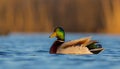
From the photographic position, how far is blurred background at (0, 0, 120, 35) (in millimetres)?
102500

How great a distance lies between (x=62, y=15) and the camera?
124 metres

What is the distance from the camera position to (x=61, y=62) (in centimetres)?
1814

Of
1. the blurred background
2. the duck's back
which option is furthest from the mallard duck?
the blurred background

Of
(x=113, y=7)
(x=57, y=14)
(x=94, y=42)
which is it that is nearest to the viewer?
(x=94, y=42)

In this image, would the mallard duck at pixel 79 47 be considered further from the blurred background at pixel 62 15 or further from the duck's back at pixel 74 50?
the blurred background at pixel 62 15

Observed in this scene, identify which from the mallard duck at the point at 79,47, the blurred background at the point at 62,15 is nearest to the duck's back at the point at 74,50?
the mallard duck at the point at 79,47

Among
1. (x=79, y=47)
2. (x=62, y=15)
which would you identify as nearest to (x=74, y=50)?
(x=79, y=47)

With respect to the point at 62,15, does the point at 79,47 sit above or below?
below

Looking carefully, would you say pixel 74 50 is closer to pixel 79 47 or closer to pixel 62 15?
pixel 79 47

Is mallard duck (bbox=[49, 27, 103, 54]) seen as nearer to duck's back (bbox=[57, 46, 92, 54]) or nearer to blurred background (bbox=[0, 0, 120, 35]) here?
duck's back (bbox=[57, 46, 92, 54])

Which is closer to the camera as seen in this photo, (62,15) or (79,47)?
(79,47)

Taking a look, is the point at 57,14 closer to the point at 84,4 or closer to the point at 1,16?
the point at 84,4

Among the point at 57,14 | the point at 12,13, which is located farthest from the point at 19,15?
the point at 57,14

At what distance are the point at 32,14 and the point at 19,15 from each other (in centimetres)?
321
